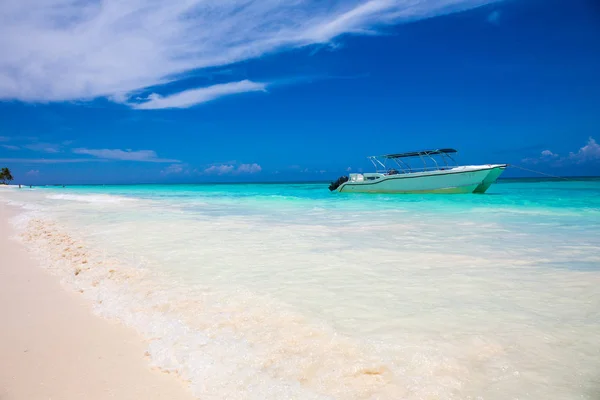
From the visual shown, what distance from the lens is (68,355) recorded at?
277 centimetres

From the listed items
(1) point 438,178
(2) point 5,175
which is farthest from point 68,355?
(2) point 5,175

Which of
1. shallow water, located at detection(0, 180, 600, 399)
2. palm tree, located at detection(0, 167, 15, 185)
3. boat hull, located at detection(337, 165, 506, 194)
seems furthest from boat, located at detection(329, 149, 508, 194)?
palm tree, located at detection(0, 167, 15, 185)

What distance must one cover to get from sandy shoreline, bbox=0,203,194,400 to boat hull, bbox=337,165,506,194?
26055 mm

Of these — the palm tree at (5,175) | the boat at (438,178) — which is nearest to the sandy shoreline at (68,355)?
the boat at (438,178)

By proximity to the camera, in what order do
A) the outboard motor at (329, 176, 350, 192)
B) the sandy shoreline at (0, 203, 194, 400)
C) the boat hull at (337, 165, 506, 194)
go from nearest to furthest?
1. the sandy shoreline at (0, 203, 194, 400)
2. the boat hull at (337, 165, 506, 194)
3. the outboard motor at (329, 176, 350, 192)

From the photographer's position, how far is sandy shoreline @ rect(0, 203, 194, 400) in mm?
2322

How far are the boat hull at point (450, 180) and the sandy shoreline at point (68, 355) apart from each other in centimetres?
2605

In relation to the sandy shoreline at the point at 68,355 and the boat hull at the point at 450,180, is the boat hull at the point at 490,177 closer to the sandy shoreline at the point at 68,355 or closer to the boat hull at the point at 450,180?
the boat hull at the point at 450,180

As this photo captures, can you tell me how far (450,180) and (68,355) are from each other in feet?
88.6

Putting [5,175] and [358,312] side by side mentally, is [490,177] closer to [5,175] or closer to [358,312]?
[358,312]

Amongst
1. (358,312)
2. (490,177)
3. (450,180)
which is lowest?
(358,312)

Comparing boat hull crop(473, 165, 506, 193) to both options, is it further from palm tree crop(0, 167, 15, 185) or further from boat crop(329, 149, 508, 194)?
palm tree crop(0, 167, 15, 185)

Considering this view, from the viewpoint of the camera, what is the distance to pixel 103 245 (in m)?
7.33

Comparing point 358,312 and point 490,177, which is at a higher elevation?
point 490,177
